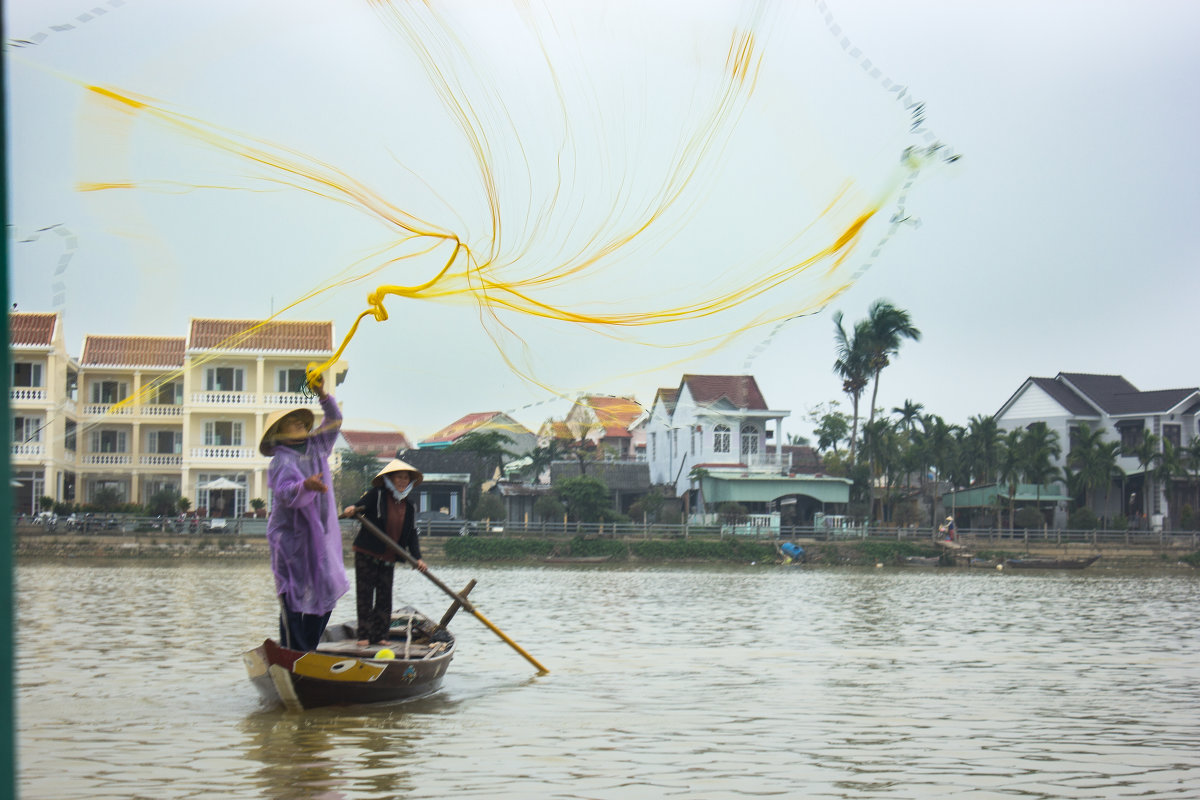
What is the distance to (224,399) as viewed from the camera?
3703cm

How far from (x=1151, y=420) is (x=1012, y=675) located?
133 feet

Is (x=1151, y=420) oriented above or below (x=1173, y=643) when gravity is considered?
above

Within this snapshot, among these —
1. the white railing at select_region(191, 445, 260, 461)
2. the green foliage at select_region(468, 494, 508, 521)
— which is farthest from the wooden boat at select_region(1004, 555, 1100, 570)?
the white railing at select_region(191, 445, 260, 461)

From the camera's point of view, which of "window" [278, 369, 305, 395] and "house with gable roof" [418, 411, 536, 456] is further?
"window" [278, 369, 305, 395]

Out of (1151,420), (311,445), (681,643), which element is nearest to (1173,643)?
(681,643)

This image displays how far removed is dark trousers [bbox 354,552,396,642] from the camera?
9.93m

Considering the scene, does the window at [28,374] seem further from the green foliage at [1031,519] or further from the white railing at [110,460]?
the green foliage at [1031,519]

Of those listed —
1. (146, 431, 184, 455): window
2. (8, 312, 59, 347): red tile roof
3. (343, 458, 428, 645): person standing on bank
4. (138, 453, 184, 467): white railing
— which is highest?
(8, 312, 59, 347): red tile roof

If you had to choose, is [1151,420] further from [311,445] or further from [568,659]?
[311,445]

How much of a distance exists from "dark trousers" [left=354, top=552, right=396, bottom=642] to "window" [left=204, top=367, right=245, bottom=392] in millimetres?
28690

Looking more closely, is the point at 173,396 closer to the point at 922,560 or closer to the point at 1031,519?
the point at 922,560

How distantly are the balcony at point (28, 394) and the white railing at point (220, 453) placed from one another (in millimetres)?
4951

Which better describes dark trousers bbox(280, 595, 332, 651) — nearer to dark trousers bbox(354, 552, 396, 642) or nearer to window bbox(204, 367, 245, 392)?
dark trousers bbox(354, 552, 396, 642)

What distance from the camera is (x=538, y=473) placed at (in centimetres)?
4462
